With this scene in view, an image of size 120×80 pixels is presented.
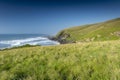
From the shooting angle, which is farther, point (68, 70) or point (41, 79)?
point (68, 70)

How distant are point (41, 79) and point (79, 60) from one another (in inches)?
113

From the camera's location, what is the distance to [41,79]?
8.30 meters

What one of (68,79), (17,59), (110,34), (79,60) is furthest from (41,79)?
(110,34)

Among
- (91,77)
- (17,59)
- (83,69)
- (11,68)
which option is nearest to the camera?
(91,77)

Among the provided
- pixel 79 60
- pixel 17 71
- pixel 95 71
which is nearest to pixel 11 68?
pixel 17 71

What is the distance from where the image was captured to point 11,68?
384 inches

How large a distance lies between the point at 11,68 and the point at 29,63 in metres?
1.11

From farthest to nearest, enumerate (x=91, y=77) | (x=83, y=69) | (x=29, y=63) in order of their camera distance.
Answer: (x=29, y=63)
(x=83, y=69)
(x=91, y=77)

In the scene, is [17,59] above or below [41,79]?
above

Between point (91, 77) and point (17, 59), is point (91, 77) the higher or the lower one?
the lower one

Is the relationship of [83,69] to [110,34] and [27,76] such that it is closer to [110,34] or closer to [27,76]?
[27,76]

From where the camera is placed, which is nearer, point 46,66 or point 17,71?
point 17,71

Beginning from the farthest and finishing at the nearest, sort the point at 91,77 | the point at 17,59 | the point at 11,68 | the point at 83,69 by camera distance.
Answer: the point at 17,59, the point at 11,68, the point at 83,69, the point at 91,77

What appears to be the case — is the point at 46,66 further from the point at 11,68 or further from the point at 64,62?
the point at 11,68
